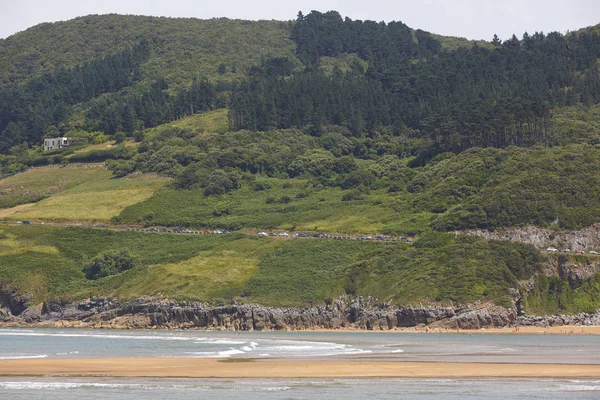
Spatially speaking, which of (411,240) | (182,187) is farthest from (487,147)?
(182,187)

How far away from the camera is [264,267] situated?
111750 mm

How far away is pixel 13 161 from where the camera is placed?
597 ft

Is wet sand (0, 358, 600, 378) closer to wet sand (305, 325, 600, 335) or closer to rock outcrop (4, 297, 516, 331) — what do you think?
wet sand (305, 325, 600, 335)

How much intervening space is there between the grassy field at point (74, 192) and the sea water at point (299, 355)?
42085 millimetres

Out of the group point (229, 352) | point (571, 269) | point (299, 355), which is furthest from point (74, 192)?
point (299, 355)

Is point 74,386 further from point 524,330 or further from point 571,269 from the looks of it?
point 571,269

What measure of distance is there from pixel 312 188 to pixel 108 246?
38150 millimetres

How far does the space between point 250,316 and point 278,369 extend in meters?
45.9

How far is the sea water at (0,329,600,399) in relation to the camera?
4462 centimetres

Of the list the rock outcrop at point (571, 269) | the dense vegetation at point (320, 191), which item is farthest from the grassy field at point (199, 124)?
the rock outcrop at point (571, 269)

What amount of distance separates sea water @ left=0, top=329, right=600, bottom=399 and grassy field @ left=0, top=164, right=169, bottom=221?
138ft

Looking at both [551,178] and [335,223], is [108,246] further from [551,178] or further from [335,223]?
[551,178]

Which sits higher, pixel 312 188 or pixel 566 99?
pixel 566 99

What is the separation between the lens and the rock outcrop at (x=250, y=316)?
306 ft
